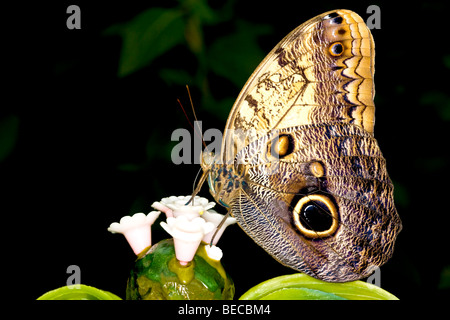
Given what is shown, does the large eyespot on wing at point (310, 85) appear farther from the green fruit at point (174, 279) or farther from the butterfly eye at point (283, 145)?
the green fruit at point (174, 279)

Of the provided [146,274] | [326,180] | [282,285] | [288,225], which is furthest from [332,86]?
[146,274]

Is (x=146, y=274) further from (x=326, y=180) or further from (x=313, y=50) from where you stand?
(x=313, y=50)

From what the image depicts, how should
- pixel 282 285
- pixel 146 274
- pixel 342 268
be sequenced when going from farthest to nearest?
pixel 342 268, pixel 282 285, pixel 146 274

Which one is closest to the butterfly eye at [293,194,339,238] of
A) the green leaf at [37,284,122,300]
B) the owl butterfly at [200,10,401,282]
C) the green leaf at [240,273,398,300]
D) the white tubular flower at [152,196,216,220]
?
the owl butterfly at [200,10,401,282]

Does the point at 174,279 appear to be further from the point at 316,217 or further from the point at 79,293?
the point at 316,217

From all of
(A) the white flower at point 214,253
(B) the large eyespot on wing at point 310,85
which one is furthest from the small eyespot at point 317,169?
(A) the white flower at point 214,253

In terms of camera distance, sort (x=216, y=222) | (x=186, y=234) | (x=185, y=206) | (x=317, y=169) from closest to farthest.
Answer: (x=186, y=234), (x=185, y=206), (x=216, y=222), (x=317, y=169)

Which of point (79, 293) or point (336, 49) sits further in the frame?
point (336, 49)

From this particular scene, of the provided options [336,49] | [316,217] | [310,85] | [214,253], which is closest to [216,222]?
Result: [214,253]
